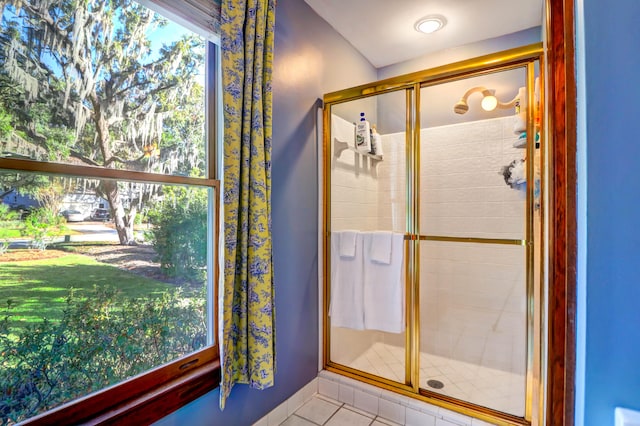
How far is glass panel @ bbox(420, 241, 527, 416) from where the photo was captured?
194cm

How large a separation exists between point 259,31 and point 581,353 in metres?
1.59

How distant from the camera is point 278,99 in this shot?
172 cm

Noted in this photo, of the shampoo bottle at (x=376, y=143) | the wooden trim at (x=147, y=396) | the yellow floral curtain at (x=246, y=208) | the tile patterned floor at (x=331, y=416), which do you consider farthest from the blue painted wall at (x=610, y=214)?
the shampoo bottle at (x=376, y=143)

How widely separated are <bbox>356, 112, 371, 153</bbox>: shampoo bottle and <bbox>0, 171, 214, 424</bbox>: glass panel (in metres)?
1.22

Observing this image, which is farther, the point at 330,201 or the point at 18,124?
the point at 330,201

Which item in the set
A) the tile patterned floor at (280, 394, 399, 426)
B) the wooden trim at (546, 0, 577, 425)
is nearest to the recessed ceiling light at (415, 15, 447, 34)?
the wooden trim at (546, 0, 577, 425)

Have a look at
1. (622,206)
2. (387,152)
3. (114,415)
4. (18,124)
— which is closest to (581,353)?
(622,206)

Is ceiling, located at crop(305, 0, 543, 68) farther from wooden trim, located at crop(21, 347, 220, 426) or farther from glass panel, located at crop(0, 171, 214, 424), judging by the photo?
wooden trim, located at crop(21, 347, 220, 426)

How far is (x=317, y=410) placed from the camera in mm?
1786

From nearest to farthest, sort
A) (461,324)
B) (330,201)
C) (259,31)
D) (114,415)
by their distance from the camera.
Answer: (114,415) < (259,31) < (330,201) < (461,324)

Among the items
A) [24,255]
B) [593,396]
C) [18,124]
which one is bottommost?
[593,396]

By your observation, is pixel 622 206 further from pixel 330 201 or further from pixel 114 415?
pixel 330 201

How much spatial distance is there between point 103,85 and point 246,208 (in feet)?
2.23

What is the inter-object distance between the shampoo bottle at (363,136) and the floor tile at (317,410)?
1.69m
